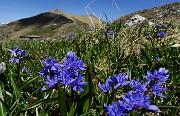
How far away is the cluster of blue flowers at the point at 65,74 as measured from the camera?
188 cm

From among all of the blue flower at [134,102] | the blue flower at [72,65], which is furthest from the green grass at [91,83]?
the blue flower at [134,102]

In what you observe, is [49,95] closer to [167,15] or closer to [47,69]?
[47,69]

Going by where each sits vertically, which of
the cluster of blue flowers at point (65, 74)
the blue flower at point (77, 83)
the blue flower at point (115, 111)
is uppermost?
the cluster of blue flowers at point (65, 74)

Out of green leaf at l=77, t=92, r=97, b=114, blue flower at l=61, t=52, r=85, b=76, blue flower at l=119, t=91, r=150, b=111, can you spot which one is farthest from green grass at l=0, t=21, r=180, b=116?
blue flower at l=119, t=91, r=150, b=111

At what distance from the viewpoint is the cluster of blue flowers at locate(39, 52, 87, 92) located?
1.88m

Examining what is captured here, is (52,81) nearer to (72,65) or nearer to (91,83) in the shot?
(72,65)

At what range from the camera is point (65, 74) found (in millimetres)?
1904

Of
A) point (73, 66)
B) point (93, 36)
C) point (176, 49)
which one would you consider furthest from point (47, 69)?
point (93, 36)

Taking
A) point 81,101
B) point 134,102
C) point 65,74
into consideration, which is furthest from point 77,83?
point 134,102

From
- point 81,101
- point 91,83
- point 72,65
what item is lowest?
point 81,101

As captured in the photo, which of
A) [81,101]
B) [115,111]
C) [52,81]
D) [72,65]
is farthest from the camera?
[81,101]

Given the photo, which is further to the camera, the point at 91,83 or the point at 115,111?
the point at 91,83

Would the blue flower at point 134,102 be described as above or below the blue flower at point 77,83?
below

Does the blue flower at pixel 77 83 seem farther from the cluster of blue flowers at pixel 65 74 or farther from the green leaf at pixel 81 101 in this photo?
the green leaf at pixel 81 101
